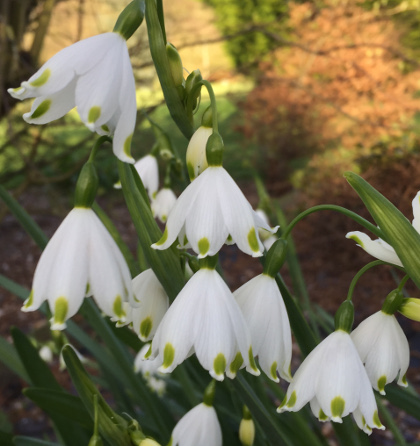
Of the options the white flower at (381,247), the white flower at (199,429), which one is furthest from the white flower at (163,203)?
the white flower at (381,247)

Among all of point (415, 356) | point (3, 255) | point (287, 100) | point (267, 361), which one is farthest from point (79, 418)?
point (287, 100)

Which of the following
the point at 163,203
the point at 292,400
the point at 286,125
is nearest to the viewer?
the point at 292,400

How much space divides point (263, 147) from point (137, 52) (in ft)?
8.46

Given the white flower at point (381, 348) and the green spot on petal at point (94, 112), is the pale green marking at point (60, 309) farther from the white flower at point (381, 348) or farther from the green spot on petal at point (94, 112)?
the white flower at point (381, 348)

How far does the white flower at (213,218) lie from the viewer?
0.55 metres

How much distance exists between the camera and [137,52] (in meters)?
3.26

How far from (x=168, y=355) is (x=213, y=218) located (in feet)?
0.42

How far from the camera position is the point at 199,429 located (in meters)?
0.77

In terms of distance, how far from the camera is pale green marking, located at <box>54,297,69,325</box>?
1.70ft

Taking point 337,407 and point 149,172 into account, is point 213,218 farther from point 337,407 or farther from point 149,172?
point 149,172

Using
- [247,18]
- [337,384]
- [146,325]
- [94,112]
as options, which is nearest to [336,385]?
[337,384]

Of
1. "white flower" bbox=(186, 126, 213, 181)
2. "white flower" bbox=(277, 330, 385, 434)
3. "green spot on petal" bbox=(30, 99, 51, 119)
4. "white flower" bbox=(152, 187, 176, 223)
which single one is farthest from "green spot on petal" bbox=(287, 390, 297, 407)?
"white flower" bbox=(152, 187, 176, 223)

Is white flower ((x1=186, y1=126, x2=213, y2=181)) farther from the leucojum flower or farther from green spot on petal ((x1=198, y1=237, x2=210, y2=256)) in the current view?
the leucojum flower

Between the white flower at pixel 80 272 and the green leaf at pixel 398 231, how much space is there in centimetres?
24
